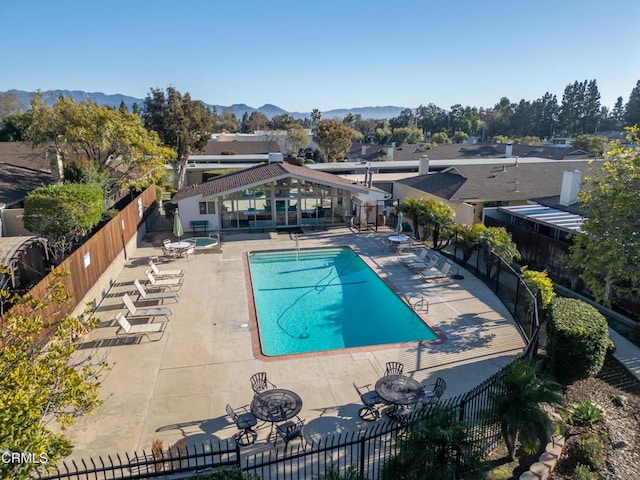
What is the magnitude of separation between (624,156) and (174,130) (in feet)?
111

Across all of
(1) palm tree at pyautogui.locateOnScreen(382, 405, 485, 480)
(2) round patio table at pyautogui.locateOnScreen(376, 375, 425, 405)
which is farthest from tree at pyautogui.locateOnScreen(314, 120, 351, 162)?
(1) palm tree at pyautogui.locateOnScreen(382, 405, 485, 480)

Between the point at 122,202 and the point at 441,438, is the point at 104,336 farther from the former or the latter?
the point at 122,202

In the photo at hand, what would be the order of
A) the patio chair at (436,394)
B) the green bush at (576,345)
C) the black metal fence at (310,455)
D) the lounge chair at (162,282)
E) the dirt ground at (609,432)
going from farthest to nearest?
the lounge chair at (162,282) < the green bush at (576,345) < the patio chair at (436,394) < the dirt ground at (609,432) < the black metal fence at (310,455)

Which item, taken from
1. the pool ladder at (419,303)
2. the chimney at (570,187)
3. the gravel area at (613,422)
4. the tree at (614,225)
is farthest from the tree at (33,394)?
the chimney at (570,187)

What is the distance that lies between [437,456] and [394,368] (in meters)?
4.80

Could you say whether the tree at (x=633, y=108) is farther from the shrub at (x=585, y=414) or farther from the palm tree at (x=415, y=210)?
the shrub at (x=585, y=414)

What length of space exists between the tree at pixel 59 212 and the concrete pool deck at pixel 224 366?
9.07 feet

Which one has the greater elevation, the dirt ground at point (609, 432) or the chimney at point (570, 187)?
the chimney at point (570, 187)

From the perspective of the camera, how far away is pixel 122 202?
27.3 metres

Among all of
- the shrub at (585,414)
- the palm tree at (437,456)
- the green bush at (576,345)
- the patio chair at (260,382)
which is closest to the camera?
the palm tree at (437,456)

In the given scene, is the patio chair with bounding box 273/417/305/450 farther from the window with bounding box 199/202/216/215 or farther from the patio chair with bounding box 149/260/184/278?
the window with bounding box 199/202/216/215

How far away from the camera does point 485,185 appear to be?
26.8 m

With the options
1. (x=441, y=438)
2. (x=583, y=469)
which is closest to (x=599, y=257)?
(x=583, y=469)

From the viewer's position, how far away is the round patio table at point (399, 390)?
8.88 meters
